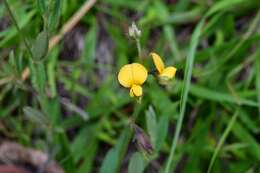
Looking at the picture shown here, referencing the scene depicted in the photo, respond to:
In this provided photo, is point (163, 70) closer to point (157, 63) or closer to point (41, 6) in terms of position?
point (157, 63)

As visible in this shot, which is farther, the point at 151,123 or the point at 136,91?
the point at 151,123

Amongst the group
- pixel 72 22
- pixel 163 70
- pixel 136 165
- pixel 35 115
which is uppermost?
pixel 72 22

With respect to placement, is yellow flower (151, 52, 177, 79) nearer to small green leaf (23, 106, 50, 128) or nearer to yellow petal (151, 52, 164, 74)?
yellow petal (151, 52, 164, 74)

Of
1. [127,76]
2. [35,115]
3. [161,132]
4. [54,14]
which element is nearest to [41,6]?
[54,14]

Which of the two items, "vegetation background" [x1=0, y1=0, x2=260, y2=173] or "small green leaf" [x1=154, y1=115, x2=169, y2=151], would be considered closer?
"small green leaf" [x1=154, y1=115, x2=169, y2=151]

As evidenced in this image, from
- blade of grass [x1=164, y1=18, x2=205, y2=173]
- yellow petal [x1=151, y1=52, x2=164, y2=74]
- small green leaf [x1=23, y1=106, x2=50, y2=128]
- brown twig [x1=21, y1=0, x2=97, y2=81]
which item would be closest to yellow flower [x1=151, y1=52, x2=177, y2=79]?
yellow petal [x1=151, y1=52, x2=164, y2=74]

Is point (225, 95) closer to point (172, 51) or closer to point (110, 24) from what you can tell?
point (172, 51)
